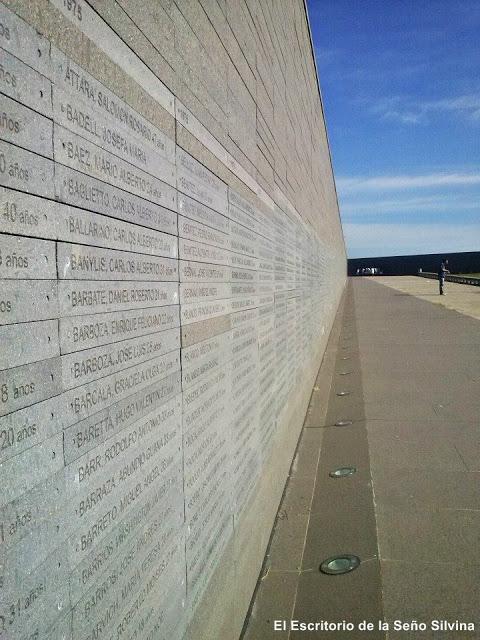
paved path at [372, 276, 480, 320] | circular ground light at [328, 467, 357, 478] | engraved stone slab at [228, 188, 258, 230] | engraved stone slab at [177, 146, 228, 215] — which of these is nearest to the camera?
engraved stone slab at [177, 146, 228, 215]

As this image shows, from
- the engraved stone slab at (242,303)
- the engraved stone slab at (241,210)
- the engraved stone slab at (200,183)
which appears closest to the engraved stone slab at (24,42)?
the engraved stone slab at (200,183)

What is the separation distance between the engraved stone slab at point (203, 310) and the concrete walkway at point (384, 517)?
1535 mm

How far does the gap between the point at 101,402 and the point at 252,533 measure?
2.03 metres

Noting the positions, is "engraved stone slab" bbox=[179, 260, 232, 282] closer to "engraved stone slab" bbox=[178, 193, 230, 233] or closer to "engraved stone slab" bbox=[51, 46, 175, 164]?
"engraved stone slab" bbox=[178, 193, 230, 233]

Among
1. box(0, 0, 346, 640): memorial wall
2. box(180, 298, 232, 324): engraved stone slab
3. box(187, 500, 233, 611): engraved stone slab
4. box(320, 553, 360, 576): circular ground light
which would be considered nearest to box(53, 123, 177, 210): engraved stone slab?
box(0, 0, 346, 640): memorial wall

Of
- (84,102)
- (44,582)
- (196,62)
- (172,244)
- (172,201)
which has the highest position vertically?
(196,62)

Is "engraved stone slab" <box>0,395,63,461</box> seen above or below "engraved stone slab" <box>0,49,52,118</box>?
below

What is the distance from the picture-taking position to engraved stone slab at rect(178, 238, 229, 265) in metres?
1.93

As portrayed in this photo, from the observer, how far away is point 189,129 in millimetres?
1983

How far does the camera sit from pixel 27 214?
3.33 ft

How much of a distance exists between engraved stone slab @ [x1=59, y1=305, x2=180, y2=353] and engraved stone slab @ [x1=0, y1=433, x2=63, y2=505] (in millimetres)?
196

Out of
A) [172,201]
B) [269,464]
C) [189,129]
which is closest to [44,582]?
[172,201]

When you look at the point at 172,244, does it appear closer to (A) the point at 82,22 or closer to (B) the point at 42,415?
(A) the point at 82,22

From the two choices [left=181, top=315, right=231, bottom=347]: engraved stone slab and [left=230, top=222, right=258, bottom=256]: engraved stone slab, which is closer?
[left=181, top=315, right=231, bottom=347]: engraved stone slab
